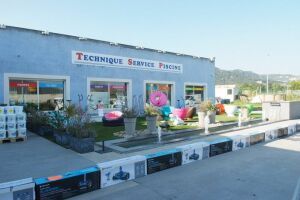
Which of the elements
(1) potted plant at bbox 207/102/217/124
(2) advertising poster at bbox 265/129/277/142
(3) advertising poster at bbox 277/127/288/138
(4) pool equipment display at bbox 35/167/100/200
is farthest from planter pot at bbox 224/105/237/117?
(4) pool equipment display at bbox 35/167/100/200

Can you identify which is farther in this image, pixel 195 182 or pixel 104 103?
pixel 104 103

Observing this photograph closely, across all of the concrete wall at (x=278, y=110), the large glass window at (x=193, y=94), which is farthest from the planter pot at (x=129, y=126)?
the large glass window at (x=193, y=94)

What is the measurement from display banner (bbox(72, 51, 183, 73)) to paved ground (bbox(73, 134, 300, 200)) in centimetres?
1124

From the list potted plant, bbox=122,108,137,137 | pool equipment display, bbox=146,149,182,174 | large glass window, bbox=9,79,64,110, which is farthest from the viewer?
large glass window, bbox=9,79,64,110

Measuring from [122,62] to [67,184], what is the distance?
44.8 feet

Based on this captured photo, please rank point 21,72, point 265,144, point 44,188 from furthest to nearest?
point 21,72 → point 265,144 → point 44,188

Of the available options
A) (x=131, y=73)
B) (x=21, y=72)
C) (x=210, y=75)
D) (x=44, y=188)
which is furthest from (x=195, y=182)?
(x=210, y=75)

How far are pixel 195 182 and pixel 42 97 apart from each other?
11.8m

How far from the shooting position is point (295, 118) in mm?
18797

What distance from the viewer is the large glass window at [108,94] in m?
16.5

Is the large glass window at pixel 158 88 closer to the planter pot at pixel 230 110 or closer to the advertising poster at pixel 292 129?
the planter pot at pixel 230 110

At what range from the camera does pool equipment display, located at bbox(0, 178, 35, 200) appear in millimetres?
4176

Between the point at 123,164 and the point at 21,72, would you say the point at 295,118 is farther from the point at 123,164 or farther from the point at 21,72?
the point at 21,72

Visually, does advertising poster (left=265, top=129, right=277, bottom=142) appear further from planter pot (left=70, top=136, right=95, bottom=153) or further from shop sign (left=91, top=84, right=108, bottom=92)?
shop sign (left=91, top=84, right=108, bottom=92)
